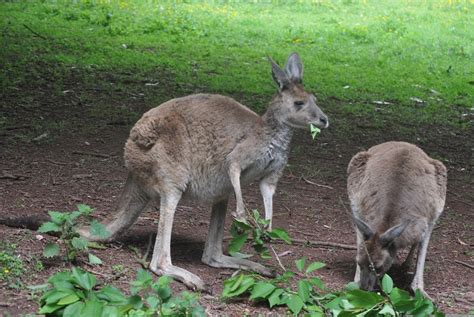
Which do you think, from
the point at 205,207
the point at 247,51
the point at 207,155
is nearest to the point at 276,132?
the point at 207,155

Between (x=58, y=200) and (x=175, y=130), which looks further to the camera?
(x=58, y=200)

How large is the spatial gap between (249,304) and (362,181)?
1380 millimetres

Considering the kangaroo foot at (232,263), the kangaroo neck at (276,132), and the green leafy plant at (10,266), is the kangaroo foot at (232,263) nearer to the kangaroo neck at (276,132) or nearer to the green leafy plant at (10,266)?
the kangaroo neck at (276,132)

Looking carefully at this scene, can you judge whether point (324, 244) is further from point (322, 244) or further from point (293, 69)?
point (293, 69)

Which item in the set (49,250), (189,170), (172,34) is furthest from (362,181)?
(172,34)

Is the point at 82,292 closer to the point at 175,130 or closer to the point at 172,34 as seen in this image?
the point at 175,130

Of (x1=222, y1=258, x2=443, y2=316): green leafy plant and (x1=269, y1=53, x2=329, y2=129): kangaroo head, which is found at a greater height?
(x1=269, y1=53, x2=329, y2=129): kangaroo head

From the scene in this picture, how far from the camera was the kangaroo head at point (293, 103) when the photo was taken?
5660 mm

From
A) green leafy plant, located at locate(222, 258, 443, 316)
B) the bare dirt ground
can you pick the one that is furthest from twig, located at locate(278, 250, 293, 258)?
green leafy plant, located at locate(222, 258, 443, 316)

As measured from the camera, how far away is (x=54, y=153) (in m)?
7.21

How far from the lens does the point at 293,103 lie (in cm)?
568

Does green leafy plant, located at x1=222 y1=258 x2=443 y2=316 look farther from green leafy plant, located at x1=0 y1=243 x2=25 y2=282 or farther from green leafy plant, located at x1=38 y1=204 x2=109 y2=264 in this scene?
green leafy plant, located at x1=0 y1=243 x2=25 y2=282

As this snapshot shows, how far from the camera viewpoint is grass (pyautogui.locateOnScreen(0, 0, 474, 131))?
9500mm

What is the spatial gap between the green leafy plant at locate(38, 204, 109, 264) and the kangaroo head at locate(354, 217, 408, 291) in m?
1.48
